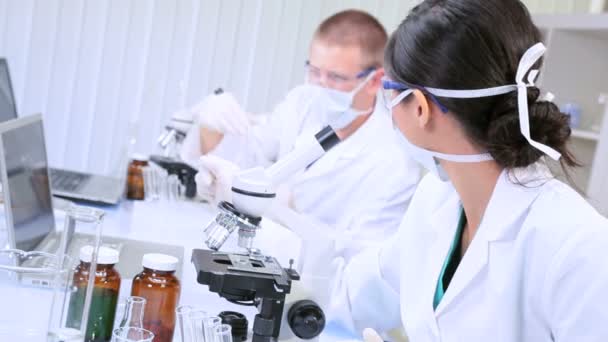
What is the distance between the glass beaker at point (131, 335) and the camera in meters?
1.09

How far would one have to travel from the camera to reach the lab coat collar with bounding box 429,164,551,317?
4.32 ft

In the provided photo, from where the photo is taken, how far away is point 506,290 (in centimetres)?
130

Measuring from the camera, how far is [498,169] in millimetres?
1371

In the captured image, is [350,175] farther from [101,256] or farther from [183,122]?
[101,256]

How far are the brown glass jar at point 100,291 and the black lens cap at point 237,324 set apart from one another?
189 mm

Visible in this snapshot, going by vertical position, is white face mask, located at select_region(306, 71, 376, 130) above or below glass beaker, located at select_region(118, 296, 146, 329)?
above

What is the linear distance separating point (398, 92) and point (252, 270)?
0.43 metres

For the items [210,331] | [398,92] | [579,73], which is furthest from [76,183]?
[579,73]

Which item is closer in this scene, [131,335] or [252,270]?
[131,335]

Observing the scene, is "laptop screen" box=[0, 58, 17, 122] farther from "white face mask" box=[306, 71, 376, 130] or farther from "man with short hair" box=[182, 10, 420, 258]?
"white face mask" box=[306, 71, 376, 130]

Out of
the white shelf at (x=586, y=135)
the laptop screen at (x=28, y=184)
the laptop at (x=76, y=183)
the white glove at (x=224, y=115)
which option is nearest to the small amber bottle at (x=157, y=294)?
the laptop screen at (x=28, y=184)

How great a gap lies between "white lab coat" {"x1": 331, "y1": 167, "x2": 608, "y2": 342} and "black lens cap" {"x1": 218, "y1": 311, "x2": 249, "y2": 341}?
1.19 feet

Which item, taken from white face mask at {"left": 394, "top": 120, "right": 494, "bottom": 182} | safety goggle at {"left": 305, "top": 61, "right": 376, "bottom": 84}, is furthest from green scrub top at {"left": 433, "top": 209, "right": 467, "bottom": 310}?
safety goggle at {"left": 305, "top": 61, "right": 376, "bottom": 84}

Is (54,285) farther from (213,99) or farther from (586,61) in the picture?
(586,61)
